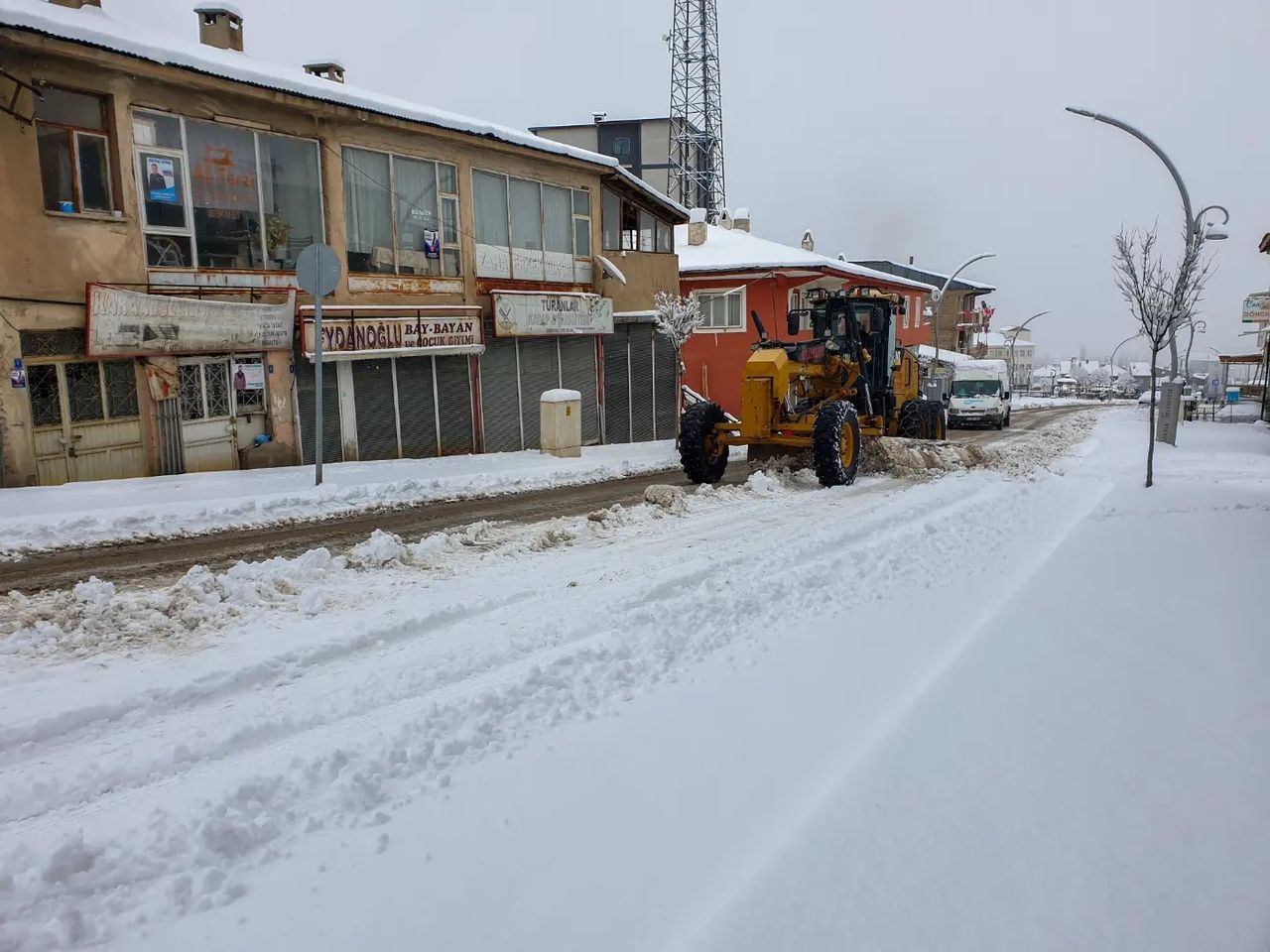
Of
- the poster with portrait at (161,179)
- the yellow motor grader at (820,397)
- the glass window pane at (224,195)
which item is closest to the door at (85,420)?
the glass window pane at (224,195)

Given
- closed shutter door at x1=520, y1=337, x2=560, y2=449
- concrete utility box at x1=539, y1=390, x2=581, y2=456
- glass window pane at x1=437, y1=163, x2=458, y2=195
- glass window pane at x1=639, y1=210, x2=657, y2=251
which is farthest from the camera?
glass window pane at x1=639, y1=210, x2=657, y2=251

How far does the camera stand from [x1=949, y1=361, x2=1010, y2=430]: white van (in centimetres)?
2741

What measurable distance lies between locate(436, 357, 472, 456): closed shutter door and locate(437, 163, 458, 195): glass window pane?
344cm

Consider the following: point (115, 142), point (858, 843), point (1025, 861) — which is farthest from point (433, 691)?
point (115, 142)

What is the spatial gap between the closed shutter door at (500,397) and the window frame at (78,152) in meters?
7.24

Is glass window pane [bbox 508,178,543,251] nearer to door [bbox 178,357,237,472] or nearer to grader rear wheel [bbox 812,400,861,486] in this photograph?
door [bbox 178,357,237,472]

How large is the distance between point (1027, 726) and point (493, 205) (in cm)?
1634

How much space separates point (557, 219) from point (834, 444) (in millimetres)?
10688

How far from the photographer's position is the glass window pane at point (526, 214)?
18234 mm

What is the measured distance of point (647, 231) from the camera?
2364cm

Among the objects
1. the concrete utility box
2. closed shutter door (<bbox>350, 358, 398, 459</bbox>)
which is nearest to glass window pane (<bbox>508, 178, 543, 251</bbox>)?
the concrete utility box

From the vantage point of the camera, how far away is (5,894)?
2.89m

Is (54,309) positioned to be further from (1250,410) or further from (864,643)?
(1250,410)

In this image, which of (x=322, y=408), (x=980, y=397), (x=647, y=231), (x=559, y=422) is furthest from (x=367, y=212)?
(x=980, y=397)
